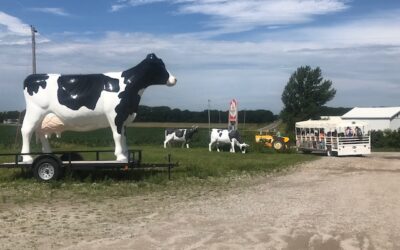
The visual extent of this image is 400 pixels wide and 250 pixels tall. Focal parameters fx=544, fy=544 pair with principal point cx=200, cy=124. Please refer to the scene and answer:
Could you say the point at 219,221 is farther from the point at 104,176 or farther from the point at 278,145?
the point at 278,145

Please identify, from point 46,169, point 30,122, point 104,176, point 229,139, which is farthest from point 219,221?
point 229,139

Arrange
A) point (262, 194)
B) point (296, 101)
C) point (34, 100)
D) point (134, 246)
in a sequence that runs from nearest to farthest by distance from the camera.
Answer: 1. point (134, 246)
2. point (262, 194)
3. point (34, 100)
4. point (296, 101)

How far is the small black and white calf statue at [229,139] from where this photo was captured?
30328 mm

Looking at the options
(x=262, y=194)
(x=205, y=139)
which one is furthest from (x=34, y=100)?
(x=205, y=139)

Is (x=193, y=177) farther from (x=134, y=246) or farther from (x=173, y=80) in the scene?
(x=134, y=246)

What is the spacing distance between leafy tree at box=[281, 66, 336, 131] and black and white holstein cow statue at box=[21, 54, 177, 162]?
64.3m

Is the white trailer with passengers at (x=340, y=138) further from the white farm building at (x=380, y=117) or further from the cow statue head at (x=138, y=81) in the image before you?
the white farm building at (x=380, y=117)

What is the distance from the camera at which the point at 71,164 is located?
14391 mm

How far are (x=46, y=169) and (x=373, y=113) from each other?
60501 millimetres

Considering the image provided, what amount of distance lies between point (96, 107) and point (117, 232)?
23.7 ft

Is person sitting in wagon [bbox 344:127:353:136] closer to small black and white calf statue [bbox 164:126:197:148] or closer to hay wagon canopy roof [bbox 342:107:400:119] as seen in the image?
small black and white calf statue [bbox 164:126:197:148]

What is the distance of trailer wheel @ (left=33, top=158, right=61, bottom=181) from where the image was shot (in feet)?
46.8

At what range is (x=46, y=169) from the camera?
563 inches

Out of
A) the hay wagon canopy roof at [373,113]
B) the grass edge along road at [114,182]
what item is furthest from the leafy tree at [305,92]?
the grass edge along road at [114,182]
